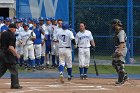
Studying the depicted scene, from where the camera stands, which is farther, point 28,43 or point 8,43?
point 28,43

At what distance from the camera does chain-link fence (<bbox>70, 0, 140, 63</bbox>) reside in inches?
966

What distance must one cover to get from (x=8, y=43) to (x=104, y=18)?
12083 millimetres

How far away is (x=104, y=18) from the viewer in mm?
25156

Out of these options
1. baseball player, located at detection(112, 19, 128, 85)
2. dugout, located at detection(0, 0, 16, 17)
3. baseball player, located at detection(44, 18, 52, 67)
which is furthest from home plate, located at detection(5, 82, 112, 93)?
dugout, located at detection(0, 0, 16, 17)

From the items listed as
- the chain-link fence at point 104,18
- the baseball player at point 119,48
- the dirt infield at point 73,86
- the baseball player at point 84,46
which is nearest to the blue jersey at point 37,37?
the baseball player at point 84,46

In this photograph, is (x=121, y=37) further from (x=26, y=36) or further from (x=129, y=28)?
(x=129, y=28)

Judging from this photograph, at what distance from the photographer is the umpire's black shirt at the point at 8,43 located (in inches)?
539

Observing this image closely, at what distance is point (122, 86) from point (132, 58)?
29.3 ft

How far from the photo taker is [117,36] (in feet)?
48.9

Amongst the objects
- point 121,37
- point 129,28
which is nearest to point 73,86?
point 121,37

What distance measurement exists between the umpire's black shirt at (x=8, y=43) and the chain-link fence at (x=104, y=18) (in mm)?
10494

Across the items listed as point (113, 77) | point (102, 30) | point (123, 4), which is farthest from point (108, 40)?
A: point (113, 77)

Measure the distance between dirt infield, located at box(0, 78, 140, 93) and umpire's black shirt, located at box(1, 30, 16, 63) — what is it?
2.98 ft

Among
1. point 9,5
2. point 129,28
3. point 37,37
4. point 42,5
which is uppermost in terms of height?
point 9,5
